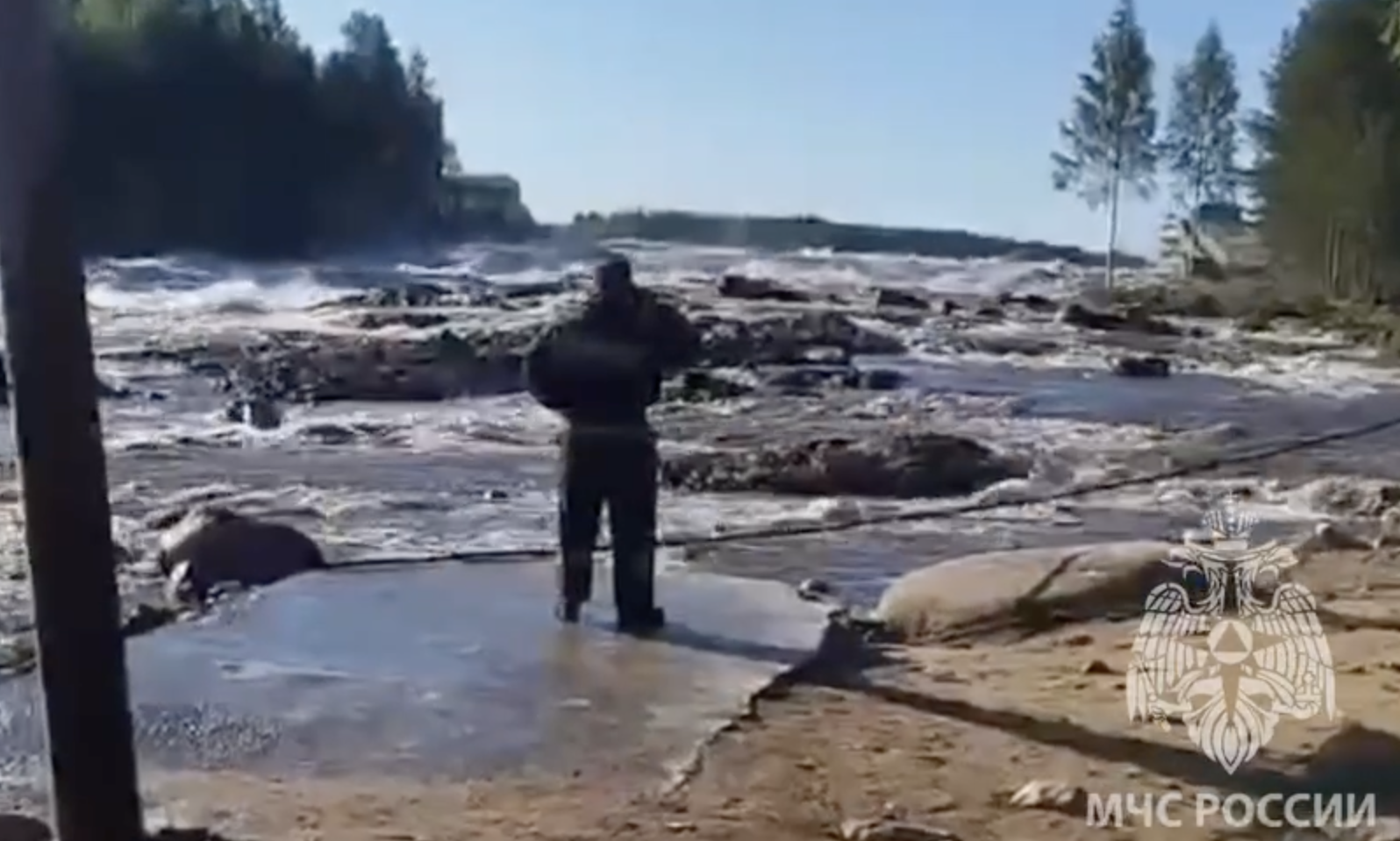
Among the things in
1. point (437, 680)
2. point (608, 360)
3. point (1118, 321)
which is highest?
point (608, 360)

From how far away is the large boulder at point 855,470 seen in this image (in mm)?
18156

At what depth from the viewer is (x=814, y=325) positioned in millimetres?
41281

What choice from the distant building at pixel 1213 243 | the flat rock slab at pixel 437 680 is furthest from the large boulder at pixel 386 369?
the distant building at pixel 1213 243

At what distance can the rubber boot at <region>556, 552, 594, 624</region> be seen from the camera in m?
8.85

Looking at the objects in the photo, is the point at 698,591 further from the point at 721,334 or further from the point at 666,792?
the point at 721,334

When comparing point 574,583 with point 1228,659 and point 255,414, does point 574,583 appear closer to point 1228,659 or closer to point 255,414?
point 1228,659

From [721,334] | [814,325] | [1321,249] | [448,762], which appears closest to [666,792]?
[448,762]

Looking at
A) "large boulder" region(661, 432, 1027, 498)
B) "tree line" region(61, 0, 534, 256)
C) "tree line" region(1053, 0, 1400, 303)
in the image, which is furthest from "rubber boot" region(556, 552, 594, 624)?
"tree line" region(61, 0, 534, 256)

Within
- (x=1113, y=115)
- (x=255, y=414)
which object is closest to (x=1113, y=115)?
(x=1113, y=115)

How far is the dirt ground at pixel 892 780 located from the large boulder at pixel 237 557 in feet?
12.7

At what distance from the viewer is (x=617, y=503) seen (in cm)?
869

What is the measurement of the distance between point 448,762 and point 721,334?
3169 centimetres

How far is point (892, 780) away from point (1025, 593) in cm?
360

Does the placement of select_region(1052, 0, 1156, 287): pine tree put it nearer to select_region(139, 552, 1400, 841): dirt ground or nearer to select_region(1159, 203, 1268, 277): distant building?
select_region(1159, 203, 1268, 277): distant building
